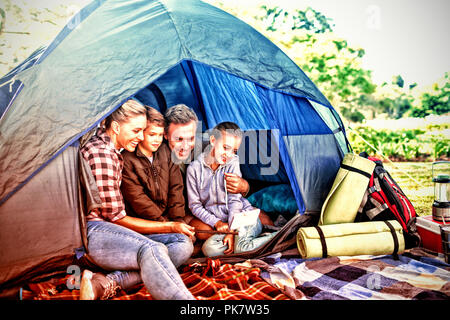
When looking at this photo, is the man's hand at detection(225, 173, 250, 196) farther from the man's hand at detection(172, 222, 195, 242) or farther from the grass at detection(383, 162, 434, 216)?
the grass at detection(383, 162, 434, 216)

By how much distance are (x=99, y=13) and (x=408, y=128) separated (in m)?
8.69

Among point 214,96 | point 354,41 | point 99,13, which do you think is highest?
point 354,41

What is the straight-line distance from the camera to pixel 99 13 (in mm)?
2703

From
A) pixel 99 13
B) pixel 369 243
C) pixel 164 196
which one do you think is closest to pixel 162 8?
pixel 99 13

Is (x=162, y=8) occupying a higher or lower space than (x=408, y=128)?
higher

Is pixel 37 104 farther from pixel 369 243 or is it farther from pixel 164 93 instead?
pixel 369 243

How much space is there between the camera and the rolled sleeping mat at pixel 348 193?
9.66 feet

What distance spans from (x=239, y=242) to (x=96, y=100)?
59.7 inches

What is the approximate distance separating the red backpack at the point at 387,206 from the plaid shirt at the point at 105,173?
6.77ft

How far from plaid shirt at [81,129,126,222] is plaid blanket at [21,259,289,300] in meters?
0.48

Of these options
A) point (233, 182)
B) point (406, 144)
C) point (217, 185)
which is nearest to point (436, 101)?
point (406, 144)

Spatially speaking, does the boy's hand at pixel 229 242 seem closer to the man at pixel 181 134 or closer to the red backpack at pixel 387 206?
the man at pixel 181 134
